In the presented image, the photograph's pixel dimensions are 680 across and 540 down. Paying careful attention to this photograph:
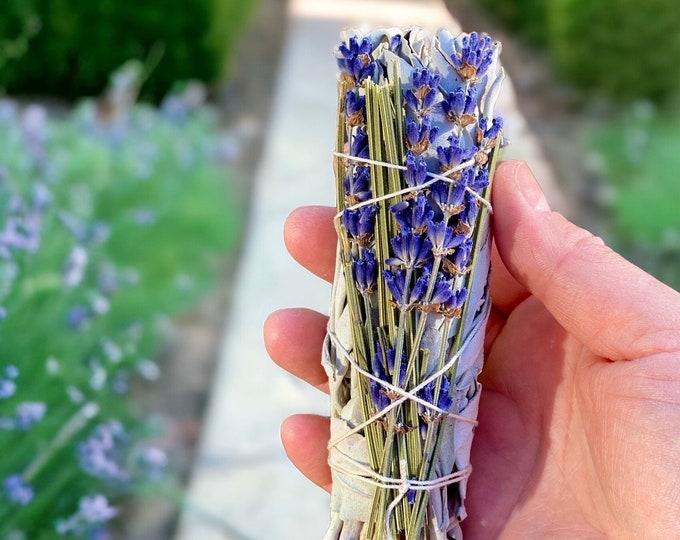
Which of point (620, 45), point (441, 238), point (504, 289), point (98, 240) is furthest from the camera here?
point (620, 45)

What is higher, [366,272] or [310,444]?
[366,272]

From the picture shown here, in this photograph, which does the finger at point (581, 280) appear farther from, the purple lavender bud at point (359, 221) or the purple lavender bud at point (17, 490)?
the purple lavender bud at point (17, 490)

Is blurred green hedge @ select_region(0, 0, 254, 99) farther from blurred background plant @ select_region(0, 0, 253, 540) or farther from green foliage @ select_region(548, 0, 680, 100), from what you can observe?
green foliage @ select_region(548, 0, 680, 100)

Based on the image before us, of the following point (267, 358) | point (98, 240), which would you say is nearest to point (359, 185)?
point (98, 240)

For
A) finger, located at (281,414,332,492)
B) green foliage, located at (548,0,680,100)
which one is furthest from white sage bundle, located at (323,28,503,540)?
green foliage, located at (548,0,680,100)

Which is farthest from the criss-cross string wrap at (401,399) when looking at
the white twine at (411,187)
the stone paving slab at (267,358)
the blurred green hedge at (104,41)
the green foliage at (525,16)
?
the green foliage at (525,16)

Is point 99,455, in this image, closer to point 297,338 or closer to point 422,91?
point 297,338

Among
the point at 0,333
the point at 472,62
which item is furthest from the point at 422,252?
the point at 0,333
